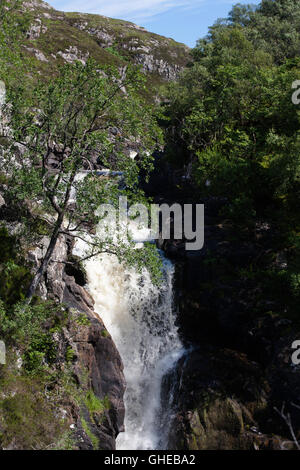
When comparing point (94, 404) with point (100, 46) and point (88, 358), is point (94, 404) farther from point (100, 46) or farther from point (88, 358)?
point (100, 46)

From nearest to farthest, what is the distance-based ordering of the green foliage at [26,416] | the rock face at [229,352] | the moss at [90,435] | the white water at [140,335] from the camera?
the green foliage at [26,416] → the moss at [90,435] → the rock face at [229,352] → the white water at [140,335]

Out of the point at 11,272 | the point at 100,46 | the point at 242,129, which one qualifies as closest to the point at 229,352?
the point at 11,272

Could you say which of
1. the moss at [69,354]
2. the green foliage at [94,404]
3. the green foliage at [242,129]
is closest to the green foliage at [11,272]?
the moss at [69,354]

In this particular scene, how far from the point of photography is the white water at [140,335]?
643 inches

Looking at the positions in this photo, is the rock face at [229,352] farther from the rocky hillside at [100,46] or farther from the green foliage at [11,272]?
the rocky hillside at [100,46]

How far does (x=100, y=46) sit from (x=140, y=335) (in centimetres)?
10164

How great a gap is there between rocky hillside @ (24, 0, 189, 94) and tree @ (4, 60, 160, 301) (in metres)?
61.8

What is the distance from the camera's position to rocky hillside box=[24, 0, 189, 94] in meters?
80.8

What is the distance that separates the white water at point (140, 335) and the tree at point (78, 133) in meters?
4.71

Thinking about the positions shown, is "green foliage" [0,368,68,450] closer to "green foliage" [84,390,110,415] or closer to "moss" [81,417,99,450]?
"moss" [81,417,99,450]

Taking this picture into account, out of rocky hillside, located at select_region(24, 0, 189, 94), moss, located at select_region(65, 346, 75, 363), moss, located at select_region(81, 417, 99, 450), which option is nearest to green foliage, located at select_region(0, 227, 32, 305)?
moss, located at select_region(65, 346, 75, 363)

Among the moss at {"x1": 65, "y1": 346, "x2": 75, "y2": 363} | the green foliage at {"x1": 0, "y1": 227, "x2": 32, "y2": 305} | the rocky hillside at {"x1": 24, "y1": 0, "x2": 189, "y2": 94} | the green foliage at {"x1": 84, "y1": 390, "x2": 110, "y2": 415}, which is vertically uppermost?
the rocky hillside at {"x1": 24, "y1": 0, "x2": 189, "y2": 94}

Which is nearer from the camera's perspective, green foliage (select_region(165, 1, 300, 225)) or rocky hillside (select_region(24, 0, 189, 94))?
green foliage (select_region(165, 1, 300, 225))

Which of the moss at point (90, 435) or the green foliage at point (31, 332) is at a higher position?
the green foliage at point (31, 332)
